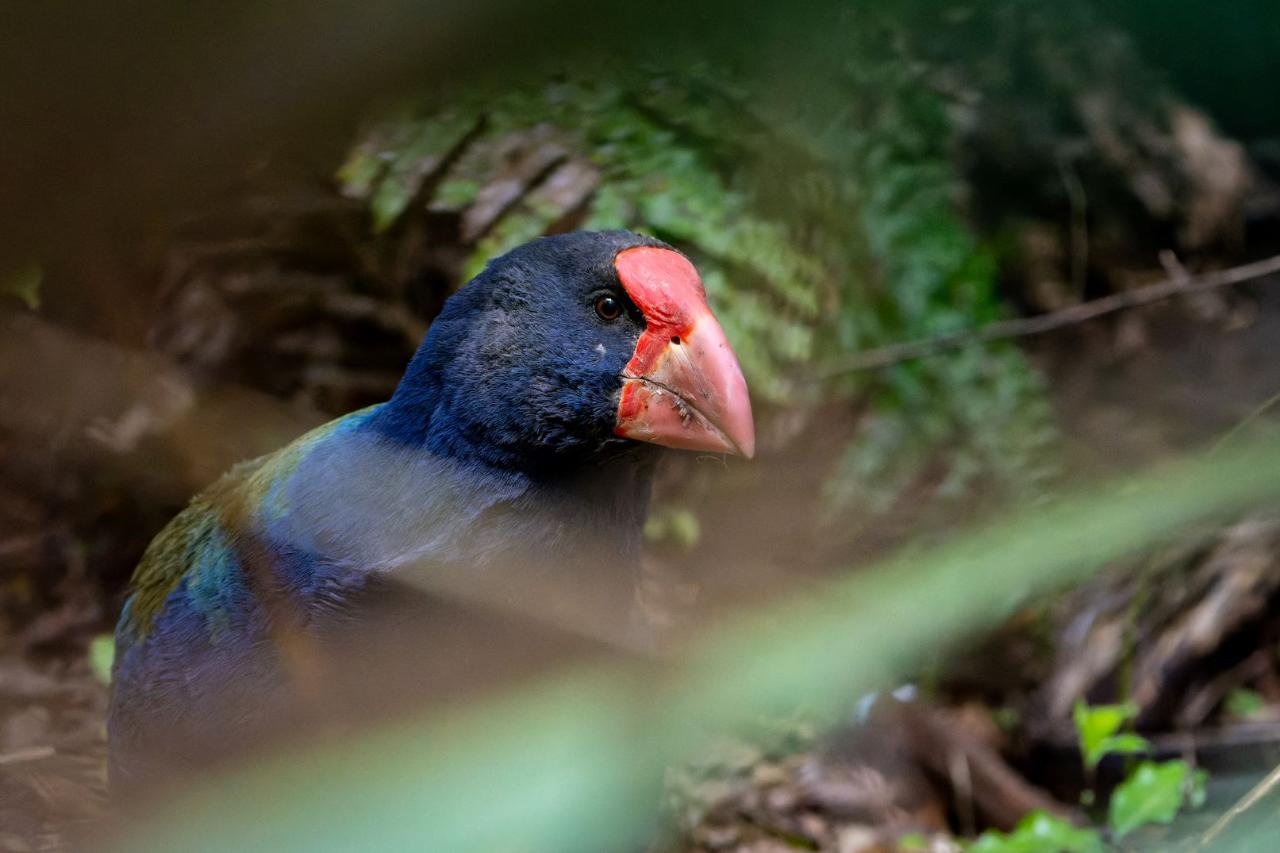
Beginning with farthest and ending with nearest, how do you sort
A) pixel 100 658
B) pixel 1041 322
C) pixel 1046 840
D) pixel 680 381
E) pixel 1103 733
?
pixel 1041 322
pixel 100 658
pixel 1103 733
pixel 1046 840
pixel 680 381

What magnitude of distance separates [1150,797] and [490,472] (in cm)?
141

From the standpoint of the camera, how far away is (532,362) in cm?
173

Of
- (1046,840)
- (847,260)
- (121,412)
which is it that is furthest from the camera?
(847,260)

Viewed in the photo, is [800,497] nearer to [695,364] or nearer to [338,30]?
[695,364]

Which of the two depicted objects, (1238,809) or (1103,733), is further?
(1103,733)

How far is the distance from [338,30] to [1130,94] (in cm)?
175

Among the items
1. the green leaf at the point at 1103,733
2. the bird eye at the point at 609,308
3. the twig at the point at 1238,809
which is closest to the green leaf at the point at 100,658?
the bird eye at the point at 609,308

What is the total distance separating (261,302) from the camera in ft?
7.94

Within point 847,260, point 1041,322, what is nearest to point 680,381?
point 847,260

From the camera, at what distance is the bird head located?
1689 millimetres

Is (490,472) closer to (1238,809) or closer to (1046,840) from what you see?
(1238,809)

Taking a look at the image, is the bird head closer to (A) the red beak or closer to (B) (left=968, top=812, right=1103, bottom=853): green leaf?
(A) the red beak

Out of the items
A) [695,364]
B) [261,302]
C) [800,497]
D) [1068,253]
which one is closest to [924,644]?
[695,364]

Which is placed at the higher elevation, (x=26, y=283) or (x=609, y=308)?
(x=26, y=283)
